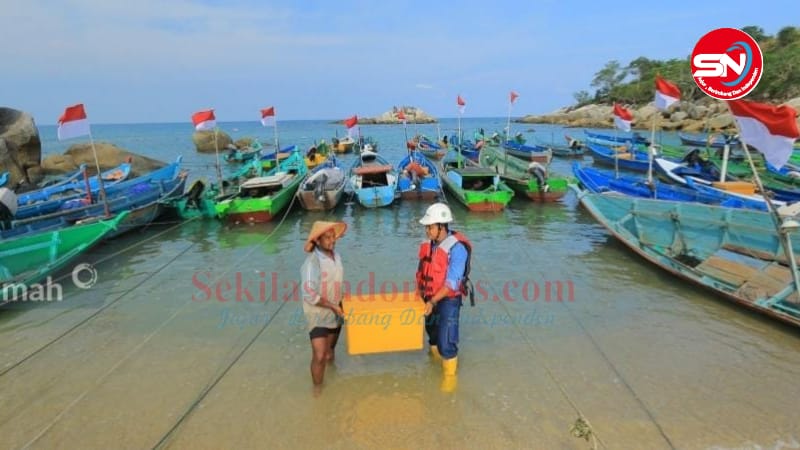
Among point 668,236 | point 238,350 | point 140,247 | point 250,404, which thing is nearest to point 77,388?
point 238,350

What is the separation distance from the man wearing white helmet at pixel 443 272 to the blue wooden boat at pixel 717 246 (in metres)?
4.45

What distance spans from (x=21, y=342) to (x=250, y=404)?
4.28m

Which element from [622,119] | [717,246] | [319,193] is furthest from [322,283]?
[622,119]

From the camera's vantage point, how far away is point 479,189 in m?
16.0

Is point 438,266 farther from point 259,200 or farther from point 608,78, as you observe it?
point 608,78

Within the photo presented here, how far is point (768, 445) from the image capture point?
13.0 feet

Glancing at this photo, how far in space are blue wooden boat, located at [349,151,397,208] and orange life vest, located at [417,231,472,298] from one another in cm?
1037

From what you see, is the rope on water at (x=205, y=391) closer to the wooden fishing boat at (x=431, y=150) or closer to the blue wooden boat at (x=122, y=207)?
the blue wooden boat at (x=122, y=207)

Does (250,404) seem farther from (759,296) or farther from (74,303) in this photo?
(759,296)

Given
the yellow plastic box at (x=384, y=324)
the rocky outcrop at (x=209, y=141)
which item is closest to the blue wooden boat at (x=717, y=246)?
the yellow plastic box at (x=384, y=324)

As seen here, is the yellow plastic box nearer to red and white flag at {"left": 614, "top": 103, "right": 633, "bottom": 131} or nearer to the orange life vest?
the orange life vest

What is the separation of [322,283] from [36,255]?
7.80m

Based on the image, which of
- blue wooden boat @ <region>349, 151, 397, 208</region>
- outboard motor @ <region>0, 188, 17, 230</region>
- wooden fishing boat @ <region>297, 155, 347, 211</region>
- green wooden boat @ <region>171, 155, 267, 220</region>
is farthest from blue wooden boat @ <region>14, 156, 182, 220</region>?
blue wooden boat @ <region>349, 151, 397, 208</region>

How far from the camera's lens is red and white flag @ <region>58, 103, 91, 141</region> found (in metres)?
10.4
